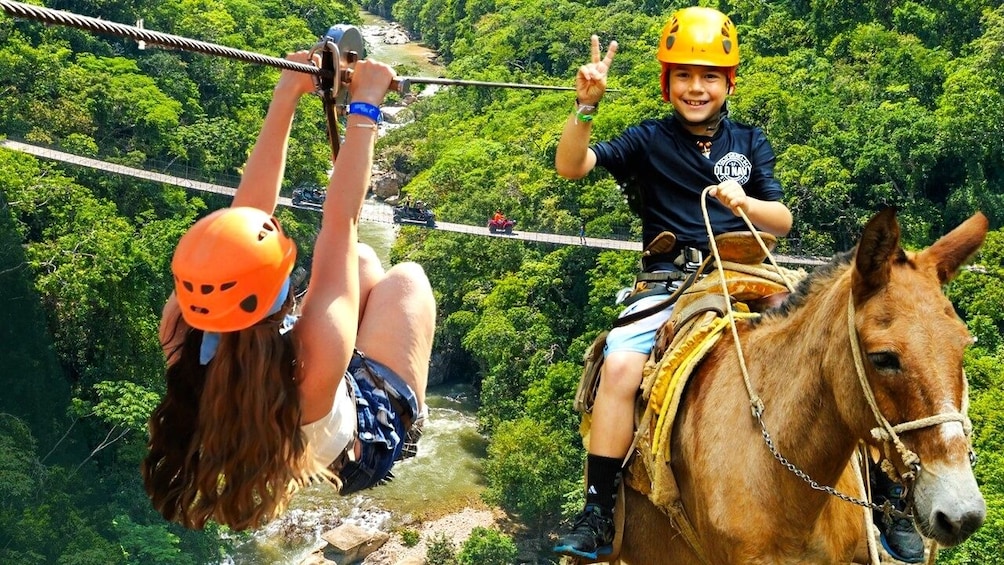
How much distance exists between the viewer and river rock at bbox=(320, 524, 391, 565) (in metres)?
21.7

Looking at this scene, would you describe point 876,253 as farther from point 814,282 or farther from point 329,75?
point 329,75

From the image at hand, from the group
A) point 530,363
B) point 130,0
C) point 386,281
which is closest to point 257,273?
point 386,281

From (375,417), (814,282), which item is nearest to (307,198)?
(375,417)

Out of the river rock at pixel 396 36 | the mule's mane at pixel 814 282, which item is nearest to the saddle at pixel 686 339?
the mule's mane at pixel 814 282

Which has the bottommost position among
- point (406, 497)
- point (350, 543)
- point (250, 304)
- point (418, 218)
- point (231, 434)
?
point (350, 543)

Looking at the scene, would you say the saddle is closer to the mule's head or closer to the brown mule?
the brown mule

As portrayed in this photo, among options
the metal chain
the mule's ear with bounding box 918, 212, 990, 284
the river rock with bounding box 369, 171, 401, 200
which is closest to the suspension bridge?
the river rock with bounding box 369, 171, 401, 200

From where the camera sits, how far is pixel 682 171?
4.33 m

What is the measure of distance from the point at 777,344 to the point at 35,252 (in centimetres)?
2180

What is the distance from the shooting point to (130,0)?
40.4m

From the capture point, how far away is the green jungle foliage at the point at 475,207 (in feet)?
66.4

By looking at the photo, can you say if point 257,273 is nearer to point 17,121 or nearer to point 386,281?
point 386,281

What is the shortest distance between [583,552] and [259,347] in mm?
1866

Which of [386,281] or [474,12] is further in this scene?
[474,12]
